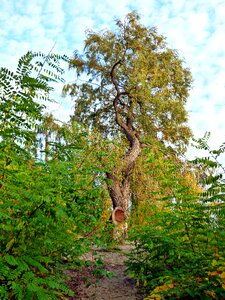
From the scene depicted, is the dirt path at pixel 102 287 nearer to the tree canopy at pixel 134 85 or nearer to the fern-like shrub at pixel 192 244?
the fern-like shrub at pixel 192 244

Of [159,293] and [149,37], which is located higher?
[149,37]

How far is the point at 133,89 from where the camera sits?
14.4 metres

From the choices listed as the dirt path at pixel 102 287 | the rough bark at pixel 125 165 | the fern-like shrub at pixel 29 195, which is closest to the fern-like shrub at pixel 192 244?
the dirt path at pixel 102 287

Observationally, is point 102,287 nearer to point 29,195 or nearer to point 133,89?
point 29,195

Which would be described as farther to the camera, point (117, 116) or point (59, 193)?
point (117, 116)

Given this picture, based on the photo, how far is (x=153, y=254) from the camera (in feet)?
16.3

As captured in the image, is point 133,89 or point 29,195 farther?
point 133,89

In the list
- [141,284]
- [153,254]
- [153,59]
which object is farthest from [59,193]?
[153,59]

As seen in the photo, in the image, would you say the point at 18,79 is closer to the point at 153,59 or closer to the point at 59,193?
the point at 59,193

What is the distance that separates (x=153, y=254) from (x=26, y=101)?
301 centimetres

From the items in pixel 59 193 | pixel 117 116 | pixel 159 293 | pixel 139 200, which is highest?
pixel 117 116

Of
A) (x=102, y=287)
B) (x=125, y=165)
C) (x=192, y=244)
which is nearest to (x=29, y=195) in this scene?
(x=192, y=244)

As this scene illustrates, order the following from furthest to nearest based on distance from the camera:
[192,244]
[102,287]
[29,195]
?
1. [102,287]
2. [192,244]
3. [29,195]

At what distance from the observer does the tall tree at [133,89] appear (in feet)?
46.8
